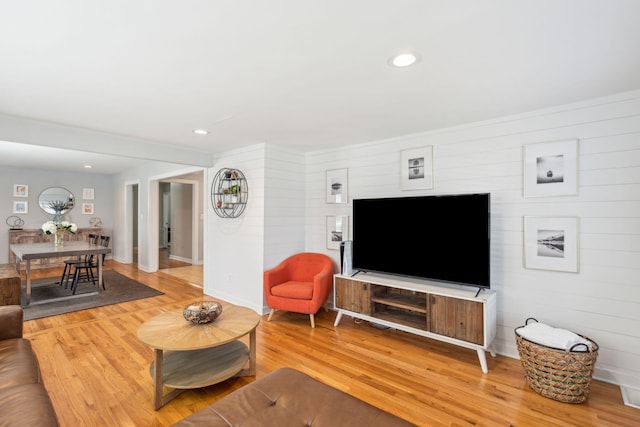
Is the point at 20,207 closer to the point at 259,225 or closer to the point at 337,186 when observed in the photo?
the point at 259,225

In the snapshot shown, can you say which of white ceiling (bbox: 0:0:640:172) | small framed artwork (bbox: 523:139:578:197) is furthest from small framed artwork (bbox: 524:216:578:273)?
white ceiling (bbox: 0:0:640:172)

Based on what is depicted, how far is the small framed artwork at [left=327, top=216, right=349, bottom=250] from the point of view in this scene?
4.13 m

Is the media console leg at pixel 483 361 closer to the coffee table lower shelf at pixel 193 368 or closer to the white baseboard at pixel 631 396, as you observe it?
the white baseboard at pixel 631 396

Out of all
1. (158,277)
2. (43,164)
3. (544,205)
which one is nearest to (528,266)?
(544,205)

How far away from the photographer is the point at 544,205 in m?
2.75

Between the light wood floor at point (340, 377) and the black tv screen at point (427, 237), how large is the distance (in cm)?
75

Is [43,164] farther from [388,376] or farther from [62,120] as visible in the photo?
[388,376]

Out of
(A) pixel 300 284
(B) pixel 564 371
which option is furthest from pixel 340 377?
(B) pixel 564 371

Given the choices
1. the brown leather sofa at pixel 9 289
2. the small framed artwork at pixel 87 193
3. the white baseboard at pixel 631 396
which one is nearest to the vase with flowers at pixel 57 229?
the brown leather sofa at pixel 9 289

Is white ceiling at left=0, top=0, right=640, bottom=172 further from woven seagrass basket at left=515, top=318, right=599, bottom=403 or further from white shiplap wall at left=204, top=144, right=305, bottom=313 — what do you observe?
woven seagrass basket at left=515, top=318, right=599, bottom=403

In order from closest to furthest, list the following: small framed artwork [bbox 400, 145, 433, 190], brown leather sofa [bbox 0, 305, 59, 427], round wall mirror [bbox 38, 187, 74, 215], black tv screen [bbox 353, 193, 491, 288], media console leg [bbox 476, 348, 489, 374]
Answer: brown leather sofa [bbox 0, 305, 59, 427] → media console leg [bbox 476, 348, 489, 374] → black tv screen [bbox 353, 193, 491, 288] → small framed artwork [bbox 400, 145, 433, 190] → round wall mirror [bbox 38, 187, 74, 215]

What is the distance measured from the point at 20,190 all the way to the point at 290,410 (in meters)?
9.01

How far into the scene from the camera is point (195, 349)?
2.14 m

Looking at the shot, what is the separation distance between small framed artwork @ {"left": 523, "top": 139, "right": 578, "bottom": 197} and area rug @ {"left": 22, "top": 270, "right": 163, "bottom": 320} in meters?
5.31
